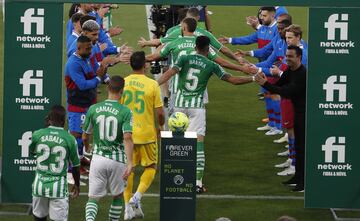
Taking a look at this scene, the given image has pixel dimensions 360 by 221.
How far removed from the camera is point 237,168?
1834 cm

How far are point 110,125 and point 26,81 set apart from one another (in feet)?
5.46

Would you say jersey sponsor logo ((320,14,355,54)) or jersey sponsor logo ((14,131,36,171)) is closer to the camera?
jersey sponsor logo ((320,14,355,54))

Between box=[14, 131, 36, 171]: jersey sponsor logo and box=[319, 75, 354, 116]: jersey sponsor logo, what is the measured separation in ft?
12.8

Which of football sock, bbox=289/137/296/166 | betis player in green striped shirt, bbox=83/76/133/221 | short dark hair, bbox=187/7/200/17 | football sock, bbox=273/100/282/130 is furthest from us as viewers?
football sock, bbox=273/100/282/130

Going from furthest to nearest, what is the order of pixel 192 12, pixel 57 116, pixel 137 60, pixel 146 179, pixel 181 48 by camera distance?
1. pixel 192 12
2. pixel 181 48
3. pixel 146 179
4. pixel 137 60
5. pixel 57 116

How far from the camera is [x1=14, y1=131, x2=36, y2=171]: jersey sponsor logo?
15383 millimetres

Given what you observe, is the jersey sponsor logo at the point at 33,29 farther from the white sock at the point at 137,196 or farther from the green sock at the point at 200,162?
the green sock at the point at 200,162

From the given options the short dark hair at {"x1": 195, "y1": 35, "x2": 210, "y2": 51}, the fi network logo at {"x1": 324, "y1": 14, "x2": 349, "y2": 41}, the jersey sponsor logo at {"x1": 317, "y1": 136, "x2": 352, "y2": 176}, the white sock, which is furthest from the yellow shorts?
the fi network logo at {"x1": 324, "y1": 14, "x2": 349, "y2": 41}

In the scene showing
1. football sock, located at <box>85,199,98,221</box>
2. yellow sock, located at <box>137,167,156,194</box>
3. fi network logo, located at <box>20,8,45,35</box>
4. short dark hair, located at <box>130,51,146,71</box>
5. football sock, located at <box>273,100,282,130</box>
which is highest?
fi network logo, located at <box>20,8,45,35</box>

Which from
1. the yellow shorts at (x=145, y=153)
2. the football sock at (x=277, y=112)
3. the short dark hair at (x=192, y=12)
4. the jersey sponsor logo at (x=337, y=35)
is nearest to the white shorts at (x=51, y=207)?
the yellow shorts at (x=145, y=153)

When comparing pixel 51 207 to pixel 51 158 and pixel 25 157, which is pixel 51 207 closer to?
pixel 51 158

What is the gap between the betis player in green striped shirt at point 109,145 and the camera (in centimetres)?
1416

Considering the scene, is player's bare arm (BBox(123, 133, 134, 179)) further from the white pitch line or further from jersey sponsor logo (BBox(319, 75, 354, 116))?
jersey sponsor logo (BBox(319, 75, 354, 116))

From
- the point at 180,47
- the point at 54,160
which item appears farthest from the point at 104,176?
the point at 180,47
